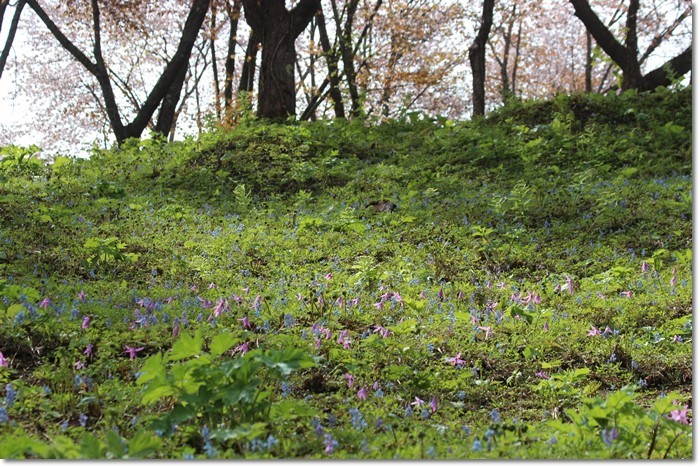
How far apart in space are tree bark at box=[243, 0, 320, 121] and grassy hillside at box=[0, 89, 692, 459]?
1.58 metres

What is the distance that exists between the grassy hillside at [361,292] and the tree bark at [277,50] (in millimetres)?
1576

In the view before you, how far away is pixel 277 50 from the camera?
12.4m

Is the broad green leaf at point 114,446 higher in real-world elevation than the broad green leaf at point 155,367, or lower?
lower

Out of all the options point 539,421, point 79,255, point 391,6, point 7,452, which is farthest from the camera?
point 391,6

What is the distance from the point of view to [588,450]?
8.07ft

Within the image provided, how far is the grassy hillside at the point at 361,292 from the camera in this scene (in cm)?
259

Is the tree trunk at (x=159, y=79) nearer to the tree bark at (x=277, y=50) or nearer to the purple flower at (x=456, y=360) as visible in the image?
the tree bark at (x=277, y=50)

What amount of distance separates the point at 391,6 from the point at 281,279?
17.1 metres

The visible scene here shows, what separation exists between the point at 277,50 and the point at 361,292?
8.38 metres

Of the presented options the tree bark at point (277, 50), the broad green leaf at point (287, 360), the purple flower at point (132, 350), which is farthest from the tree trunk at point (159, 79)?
the broad green leaf at point (287, 360)

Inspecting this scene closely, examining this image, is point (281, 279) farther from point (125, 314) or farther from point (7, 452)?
point (7, 452)

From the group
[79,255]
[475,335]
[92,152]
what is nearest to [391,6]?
[92,152]

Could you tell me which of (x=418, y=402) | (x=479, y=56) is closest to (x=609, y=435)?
(x=418, y=402)

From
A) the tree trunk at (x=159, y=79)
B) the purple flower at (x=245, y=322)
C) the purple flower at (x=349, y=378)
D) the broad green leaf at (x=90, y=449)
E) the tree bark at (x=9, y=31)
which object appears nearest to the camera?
the broad green leaf at (x=90, y=449)
